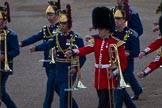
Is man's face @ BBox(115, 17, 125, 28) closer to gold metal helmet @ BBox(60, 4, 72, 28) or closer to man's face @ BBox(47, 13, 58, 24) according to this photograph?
gold metal helmet @ BBox(60, 4, 72, 28)

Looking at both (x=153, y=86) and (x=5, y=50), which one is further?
(x=153, y=86)

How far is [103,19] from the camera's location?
34.9 ft

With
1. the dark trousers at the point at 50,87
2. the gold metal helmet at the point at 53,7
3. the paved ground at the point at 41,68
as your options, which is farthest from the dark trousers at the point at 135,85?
the gold metal helmet at the point at 53,7

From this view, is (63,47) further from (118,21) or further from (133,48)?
(133,48)

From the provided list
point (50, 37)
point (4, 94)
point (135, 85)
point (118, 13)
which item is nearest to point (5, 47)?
point (4, 94)

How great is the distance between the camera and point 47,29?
1193 centimetres

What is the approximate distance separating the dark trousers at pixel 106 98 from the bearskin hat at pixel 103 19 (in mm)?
873

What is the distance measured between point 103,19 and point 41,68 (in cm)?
534

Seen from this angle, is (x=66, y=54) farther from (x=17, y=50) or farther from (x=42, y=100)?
(x=42, y=100)

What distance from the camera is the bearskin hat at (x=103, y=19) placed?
34.8 ft

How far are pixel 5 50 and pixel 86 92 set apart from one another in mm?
Result: 2746

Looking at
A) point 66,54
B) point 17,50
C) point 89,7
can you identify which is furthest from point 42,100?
point 89,7

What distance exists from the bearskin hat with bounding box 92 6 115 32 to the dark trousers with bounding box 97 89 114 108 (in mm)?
873

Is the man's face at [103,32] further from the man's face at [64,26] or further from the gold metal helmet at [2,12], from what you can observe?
the gold metal helmet at [2,12]
